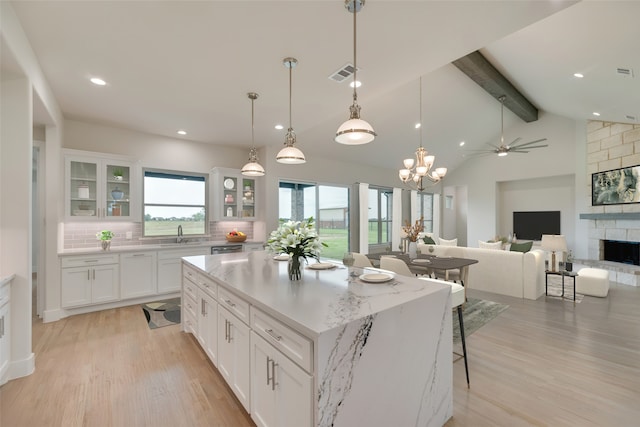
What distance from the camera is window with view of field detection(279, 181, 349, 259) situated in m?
6.34

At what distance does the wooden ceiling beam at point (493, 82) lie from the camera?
16.3ft

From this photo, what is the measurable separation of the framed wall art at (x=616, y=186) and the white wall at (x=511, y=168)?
2.99 feet

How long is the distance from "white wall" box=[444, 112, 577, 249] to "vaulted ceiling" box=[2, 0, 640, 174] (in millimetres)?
2392

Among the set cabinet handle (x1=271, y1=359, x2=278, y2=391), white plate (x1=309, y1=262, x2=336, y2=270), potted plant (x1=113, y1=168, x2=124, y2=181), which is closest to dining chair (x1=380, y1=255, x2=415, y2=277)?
white plate (x1=309, y1=262, x2=336, y2=270)

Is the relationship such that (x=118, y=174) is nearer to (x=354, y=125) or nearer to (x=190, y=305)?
(x=190, y=305)

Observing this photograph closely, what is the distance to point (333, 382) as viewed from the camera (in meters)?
1.25

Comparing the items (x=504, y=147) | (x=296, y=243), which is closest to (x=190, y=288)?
(x=296, y=243)

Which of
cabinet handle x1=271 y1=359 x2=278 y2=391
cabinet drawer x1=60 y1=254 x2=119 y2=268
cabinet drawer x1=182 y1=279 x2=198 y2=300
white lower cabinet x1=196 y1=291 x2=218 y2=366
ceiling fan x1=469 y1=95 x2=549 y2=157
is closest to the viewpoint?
cabinet handle x1=271 y1=359 x2=278 y2=391

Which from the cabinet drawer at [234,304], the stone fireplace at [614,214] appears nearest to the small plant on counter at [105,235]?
the cabinet drawer at [234,304]

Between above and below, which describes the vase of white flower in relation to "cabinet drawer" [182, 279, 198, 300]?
above

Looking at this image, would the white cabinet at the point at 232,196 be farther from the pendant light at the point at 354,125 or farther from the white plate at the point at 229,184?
the pendant light at the point at 354,125

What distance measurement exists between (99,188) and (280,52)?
11.6 ft

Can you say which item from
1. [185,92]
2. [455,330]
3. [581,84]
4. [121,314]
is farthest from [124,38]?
[581,84]

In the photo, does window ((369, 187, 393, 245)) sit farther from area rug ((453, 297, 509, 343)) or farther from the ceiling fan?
area rug ((453, 297, 509, 343))
